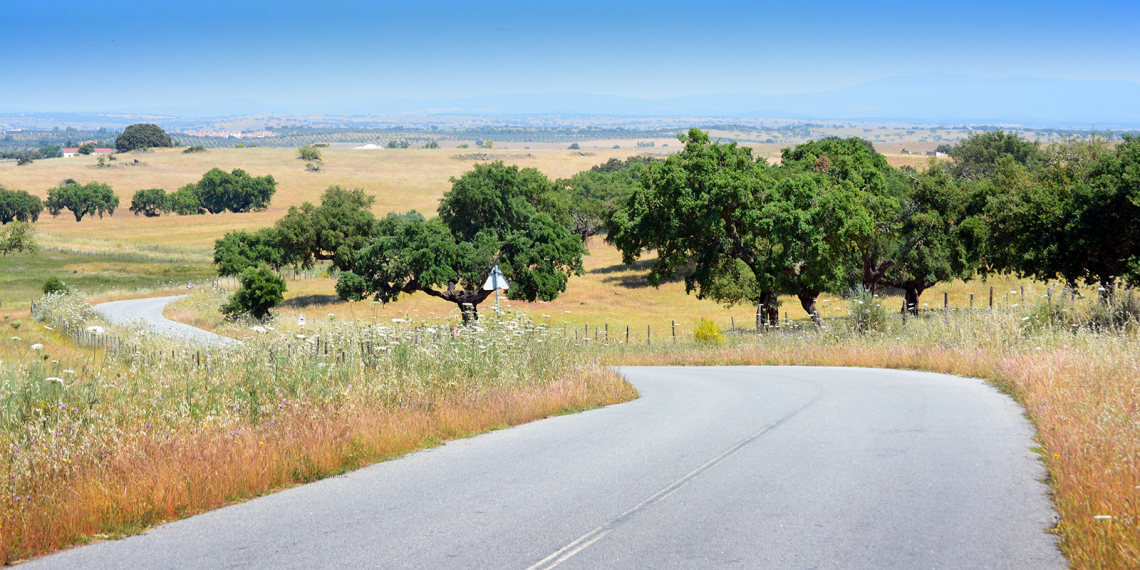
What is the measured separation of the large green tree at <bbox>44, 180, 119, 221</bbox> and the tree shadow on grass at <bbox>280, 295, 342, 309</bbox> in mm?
99034

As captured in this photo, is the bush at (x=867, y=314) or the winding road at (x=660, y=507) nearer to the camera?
the winding road at (x=660, y=507)

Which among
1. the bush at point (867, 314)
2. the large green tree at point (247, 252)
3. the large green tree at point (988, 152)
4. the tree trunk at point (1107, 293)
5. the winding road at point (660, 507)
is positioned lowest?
the large green tree at point (247, 252)

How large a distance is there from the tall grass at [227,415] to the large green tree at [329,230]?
154 ft

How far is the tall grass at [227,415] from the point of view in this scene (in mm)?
6004

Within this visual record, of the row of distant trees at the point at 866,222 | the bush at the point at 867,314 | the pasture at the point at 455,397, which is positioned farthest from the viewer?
the row of distant trees at the point at 866,222

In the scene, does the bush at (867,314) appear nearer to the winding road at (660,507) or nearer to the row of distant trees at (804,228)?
the row of distant trees at (804,228)

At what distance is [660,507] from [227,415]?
4242 millimetres

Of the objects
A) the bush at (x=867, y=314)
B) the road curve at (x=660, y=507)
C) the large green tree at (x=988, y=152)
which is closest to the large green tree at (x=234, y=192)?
the large green tree at (x=988, y=152)

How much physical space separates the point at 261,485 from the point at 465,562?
267 cm

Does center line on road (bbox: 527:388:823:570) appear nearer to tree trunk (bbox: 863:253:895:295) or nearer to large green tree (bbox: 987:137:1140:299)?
large green tree (bbox: 987:137:1140:299)

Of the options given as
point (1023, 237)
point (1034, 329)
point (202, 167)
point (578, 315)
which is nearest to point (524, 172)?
point (578, 315)

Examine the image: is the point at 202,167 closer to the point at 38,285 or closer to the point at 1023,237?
the point at 38,285

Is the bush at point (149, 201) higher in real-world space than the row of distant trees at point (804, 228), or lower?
lower

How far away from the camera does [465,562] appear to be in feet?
16.9
